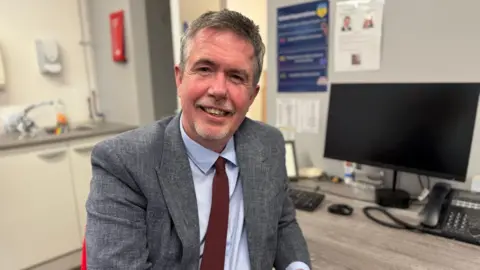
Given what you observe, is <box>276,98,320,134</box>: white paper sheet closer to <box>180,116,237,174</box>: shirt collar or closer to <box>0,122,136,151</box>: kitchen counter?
<box>180,116,237,174</box>: shirt collar

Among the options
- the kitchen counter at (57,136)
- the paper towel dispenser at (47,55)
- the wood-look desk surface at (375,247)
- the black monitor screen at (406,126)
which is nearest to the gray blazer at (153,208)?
the wood-look desk surface at (375,247)

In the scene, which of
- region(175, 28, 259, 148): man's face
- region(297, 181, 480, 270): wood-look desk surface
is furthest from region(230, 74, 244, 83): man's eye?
region(297, 181, 480, 270): wood-look desk surface

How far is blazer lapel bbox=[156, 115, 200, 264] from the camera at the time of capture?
0.84m

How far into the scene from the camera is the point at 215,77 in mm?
878

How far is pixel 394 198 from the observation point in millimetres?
1343

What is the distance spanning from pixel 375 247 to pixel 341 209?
0.89 feet

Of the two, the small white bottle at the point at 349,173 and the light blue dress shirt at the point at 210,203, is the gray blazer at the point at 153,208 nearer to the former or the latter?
the light blue dress shirt at the point at 210,203

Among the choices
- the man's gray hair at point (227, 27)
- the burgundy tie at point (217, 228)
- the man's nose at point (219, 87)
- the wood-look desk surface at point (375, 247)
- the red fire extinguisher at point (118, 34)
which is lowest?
the wood-look desk surface at point (375, 247)

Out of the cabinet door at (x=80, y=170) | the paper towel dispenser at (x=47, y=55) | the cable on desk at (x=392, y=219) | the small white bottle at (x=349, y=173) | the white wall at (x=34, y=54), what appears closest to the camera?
the cable on desk at (x=392, y=219)

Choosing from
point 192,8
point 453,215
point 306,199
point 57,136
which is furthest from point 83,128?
point 453,215

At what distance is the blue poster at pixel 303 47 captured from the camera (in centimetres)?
167

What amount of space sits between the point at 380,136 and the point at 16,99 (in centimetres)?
266

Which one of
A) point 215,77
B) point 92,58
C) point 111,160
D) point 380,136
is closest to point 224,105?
point 215,77

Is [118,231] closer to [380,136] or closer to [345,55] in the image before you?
[380,136]
